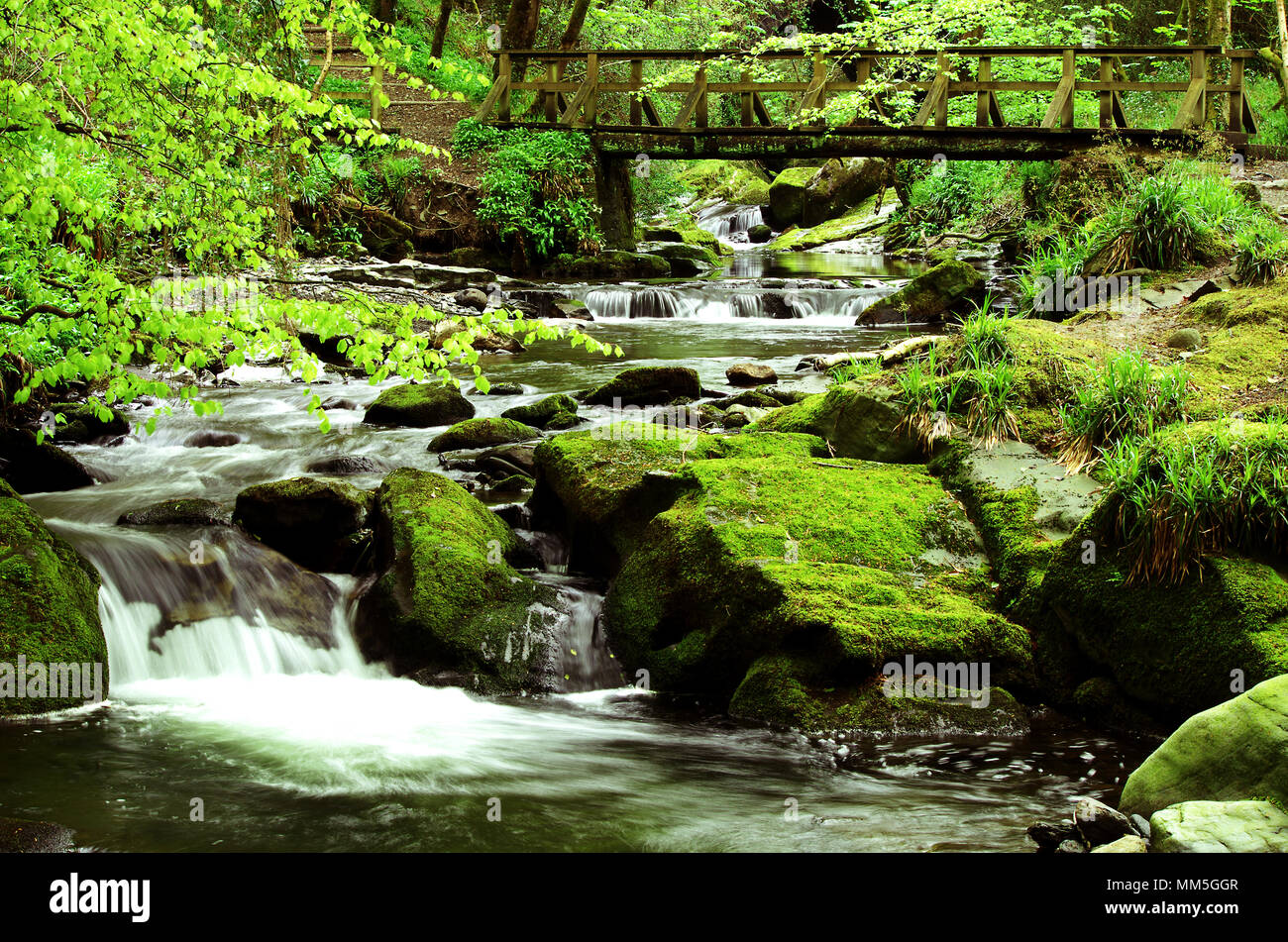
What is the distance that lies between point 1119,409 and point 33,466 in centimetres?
913

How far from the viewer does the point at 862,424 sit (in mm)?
8055

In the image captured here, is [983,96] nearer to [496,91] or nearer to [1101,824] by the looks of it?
[496,91]

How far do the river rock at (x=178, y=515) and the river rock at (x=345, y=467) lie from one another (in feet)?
5.99

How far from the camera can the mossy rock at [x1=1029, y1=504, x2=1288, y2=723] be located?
16.6ft

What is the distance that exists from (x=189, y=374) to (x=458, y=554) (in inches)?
344

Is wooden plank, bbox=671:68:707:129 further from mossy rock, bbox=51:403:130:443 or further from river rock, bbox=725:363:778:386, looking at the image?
mossy rock, bbox=51:403:130:443

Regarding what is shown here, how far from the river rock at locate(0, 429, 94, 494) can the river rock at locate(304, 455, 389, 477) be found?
210cm

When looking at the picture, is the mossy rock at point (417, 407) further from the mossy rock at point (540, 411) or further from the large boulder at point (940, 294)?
the large boulder at point (940, 294)

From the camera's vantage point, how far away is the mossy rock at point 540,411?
37.6ft

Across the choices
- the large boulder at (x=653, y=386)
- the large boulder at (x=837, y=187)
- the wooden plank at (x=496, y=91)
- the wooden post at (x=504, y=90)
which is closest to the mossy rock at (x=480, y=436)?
the large boulder at (x=653, y=386)

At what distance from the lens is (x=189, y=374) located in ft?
45.5

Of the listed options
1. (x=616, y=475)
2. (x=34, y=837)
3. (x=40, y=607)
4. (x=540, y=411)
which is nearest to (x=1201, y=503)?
(x=616, y=475)

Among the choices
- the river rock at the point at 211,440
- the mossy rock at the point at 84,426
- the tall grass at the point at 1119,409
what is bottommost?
the river rock at the point at 211,440
